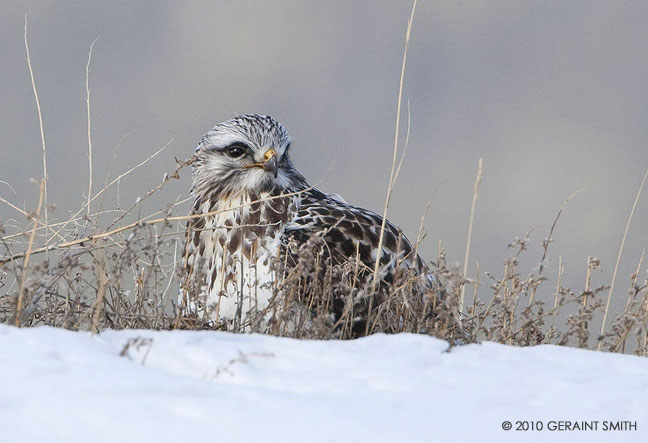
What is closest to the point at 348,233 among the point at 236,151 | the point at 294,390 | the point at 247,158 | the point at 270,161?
the point at 270,161

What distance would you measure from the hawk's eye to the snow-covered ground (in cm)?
257

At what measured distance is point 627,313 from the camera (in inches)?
168

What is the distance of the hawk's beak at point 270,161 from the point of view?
520 centimetres

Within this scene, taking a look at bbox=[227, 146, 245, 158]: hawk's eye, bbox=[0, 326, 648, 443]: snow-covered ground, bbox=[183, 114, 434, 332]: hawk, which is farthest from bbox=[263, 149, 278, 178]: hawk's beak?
bbox=[0, 326, 648, 443]: snow-covered ground

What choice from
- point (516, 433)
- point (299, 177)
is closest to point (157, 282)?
point (299, 177)

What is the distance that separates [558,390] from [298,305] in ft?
5.97

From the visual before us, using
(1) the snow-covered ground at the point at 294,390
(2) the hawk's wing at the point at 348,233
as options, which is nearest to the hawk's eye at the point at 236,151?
(2) the hawk's wing at the point at 348,233

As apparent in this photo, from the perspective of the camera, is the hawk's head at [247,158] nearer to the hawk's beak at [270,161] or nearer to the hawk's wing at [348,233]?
the hawk's beak at [270,161]

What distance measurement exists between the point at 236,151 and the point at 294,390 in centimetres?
309

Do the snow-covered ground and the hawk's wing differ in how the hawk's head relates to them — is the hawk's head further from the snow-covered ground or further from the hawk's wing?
the snow-covered ground

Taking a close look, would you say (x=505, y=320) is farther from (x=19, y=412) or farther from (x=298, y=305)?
(x=19, y=412)

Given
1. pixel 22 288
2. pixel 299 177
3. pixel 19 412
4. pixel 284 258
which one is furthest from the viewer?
pixel 299 177

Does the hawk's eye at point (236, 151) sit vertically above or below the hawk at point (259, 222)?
above

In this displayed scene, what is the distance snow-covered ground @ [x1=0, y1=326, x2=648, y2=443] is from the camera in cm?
228
